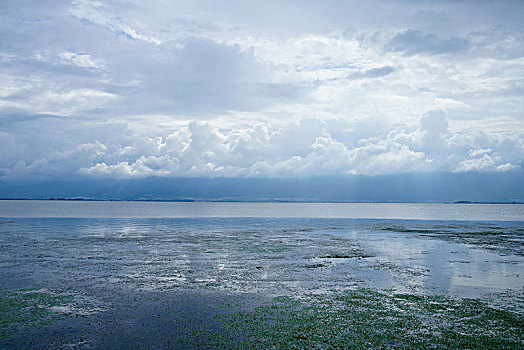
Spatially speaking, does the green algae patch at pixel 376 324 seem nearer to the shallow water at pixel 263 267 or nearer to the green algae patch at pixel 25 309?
the shallow water at pixel 263 267

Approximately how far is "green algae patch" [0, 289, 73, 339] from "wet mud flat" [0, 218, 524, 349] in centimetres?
6

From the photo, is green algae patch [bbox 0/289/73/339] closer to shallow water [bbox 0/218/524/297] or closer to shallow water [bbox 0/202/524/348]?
shallow water [bbox 0/202/524/348]

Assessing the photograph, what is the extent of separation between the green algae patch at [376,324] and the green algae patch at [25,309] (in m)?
9.70

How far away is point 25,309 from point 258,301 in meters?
13.1

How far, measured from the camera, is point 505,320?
861 inches

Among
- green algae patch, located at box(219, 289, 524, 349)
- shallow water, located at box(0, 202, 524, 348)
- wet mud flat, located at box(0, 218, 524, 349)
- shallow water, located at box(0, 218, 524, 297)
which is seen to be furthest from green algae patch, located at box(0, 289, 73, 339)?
green algae patch, located at box(219, 289, 524, 349)

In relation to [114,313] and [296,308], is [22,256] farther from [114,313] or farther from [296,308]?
[296,308]

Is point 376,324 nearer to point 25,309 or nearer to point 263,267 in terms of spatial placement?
point 263,267

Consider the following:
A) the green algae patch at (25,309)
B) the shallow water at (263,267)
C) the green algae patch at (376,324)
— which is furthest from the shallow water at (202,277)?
the green algae patch at (376,324)

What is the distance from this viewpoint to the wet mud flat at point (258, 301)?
19078 mm

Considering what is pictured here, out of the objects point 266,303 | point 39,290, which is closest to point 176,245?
→ point 39,290

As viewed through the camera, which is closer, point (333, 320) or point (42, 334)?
point (42, 334)

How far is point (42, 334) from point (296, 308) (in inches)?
511

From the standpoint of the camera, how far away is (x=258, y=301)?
25750 mm
